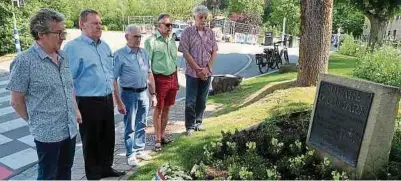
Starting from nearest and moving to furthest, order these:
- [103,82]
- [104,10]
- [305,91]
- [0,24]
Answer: [103,82]
[305,91]
[0,24]
[104,10]

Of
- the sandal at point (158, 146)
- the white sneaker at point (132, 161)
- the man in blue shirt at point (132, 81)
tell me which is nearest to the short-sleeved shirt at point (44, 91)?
the man in blue shirt at point (132, 81)

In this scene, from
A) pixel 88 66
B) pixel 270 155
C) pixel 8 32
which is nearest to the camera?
pixel 88 66

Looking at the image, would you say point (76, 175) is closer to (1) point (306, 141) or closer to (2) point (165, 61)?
(2) point (165, 61)

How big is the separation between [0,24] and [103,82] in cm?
1786

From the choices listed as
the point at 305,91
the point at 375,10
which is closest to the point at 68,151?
the point at 305,91

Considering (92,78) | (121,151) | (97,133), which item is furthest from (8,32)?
(92,78)

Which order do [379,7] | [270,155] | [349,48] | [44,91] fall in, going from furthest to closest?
[349,48], [379,7], [270,155], [44,91]

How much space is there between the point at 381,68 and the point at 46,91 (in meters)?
7.73

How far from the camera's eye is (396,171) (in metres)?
3.85

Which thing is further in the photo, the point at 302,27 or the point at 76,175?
the point at 302,27

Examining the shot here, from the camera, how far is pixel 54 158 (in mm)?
3627

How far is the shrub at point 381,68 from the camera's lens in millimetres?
8766

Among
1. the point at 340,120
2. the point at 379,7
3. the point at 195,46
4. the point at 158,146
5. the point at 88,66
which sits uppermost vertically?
the point at 379,7

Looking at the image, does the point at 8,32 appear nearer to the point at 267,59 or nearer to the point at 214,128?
the point at 267,59
